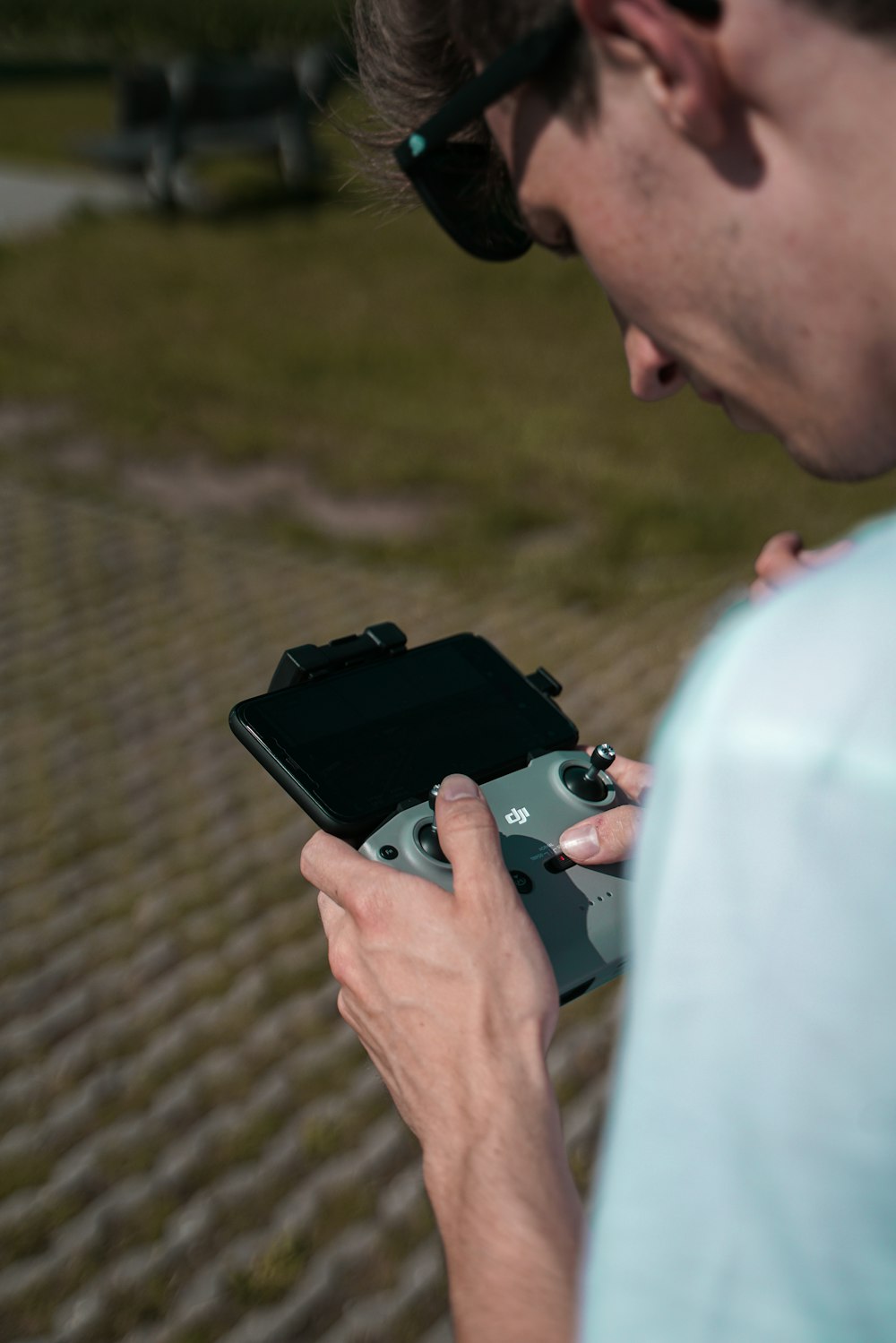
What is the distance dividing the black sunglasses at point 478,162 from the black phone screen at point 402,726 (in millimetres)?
599

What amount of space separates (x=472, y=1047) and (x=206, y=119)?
1105 cm

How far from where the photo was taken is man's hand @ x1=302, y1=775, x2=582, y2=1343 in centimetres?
102

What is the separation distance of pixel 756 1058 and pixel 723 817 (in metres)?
0.13

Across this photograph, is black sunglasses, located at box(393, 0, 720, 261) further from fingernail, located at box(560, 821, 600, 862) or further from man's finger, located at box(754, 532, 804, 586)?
fingernail, located at box(560, 821, 600, 862)

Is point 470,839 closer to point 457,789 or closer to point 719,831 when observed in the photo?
point 457,789

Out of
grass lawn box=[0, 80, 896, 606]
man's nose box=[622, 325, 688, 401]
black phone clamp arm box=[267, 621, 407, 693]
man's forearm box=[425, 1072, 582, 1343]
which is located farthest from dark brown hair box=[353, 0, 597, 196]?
grass lawn box=[0, 80, 896, 606]

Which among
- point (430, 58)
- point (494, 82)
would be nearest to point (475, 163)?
point (430, 58)

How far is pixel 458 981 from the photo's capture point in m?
1.22

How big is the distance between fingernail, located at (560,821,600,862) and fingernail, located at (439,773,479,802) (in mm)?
196

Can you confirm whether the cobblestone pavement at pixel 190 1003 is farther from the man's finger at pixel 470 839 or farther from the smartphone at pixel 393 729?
the man's finger at pixel 470 839

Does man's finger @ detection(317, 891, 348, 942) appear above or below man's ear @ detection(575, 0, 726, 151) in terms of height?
below

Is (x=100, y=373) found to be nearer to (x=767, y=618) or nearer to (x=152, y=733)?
(x=152, y=733)

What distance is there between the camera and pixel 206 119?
10875mm

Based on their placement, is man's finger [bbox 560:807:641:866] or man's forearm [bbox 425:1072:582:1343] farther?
man's finger [bbox 560:807:641:866]
